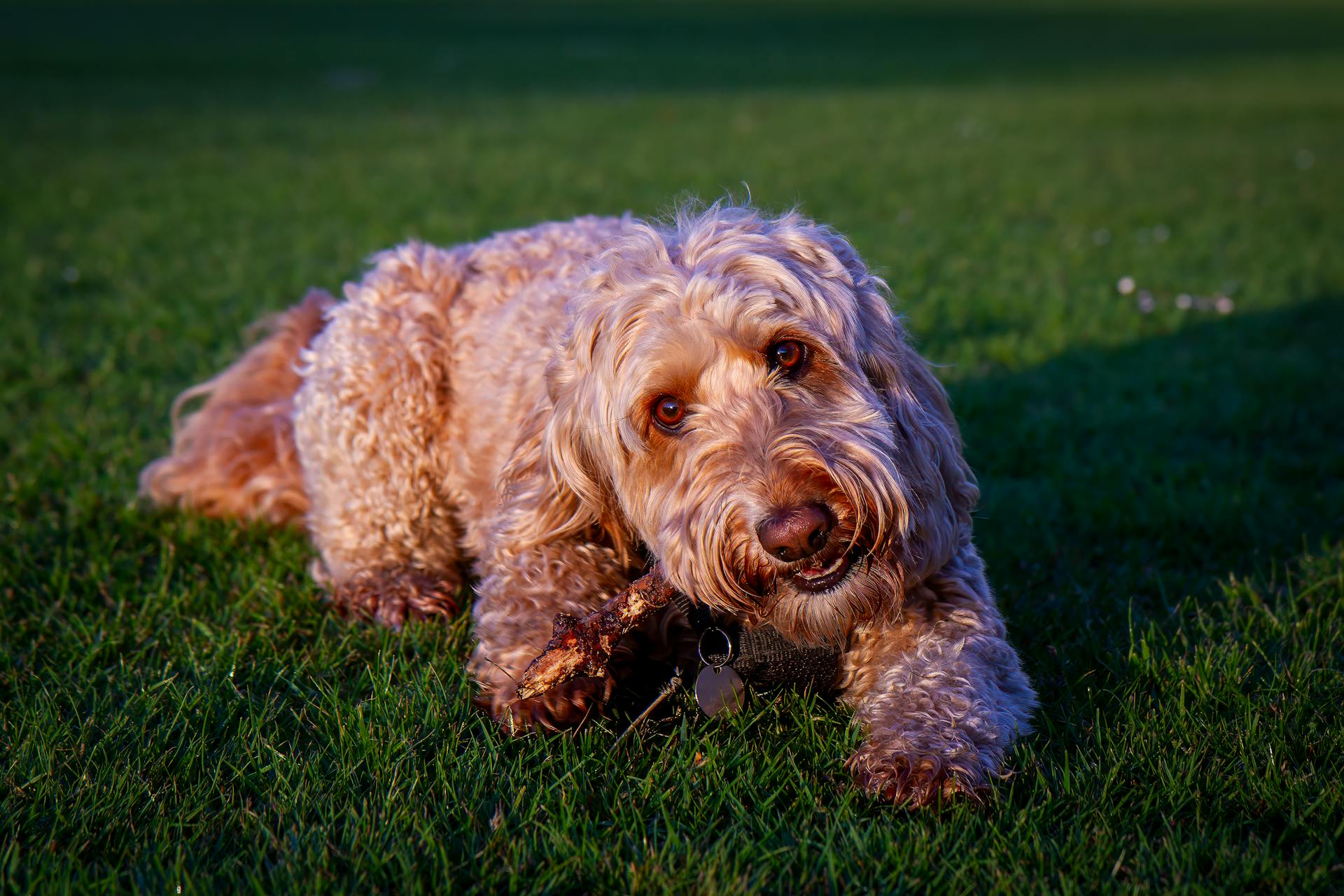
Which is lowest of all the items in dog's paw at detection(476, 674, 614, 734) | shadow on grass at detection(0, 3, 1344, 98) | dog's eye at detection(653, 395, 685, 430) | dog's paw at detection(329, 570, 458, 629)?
shadow on grass at detection(0, 3, 1344, 98)

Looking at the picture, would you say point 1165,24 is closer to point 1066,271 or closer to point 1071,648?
point 1066,271

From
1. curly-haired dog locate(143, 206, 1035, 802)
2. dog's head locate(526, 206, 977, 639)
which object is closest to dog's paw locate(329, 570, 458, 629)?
curly-haired dog locate(143, 206, 1035, 802)

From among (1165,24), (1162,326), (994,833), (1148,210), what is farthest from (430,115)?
(1165,24)

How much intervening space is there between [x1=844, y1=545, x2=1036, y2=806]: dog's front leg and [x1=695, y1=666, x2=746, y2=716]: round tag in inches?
14.2

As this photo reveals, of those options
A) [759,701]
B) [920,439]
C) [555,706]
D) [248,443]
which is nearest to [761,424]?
[920,439]

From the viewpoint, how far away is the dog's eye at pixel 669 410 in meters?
3.40

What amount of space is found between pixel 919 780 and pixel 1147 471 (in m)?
Answer: 3.22

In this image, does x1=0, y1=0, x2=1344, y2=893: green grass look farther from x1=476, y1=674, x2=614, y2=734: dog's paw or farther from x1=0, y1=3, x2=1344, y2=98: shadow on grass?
x1=0, y1=3, x2=1344, y2=98: shadow on grass

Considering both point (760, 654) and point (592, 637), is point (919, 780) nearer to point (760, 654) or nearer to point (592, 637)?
point (760, 654)

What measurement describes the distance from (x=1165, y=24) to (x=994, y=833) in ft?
164

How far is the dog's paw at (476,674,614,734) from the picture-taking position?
11.4 ft

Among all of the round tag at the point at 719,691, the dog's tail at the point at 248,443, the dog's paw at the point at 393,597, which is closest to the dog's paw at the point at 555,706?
the round tag at the point at 719,691

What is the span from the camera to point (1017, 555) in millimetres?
4777

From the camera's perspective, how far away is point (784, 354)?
3.36m
